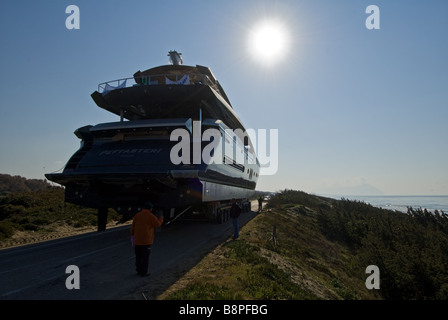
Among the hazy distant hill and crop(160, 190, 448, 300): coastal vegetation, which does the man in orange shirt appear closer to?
crop(160, 190, 448, 300): coastal vegetation

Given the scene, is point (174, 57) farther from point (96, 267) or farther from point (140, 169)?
point (96, 267)

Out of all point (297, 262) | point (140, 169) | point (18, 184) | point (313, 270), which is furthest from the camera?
point (18, 184)

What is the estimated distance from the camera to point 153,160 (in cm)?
966

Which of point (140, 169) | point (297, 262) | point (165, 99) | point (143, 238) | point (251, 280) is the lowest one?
point (297, 262)

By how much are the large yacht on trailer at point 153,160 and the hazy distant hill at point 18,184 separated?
71.6 m

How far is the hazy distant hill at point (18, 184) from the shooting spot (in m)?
71.0

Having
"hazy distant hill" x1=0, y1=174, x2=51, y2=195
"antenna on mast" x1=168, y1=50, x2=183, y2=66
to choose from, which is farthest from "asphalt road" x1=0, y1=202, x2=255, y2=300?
"hazy distant hill" x1=0, y1=174, x2=51, y2=195

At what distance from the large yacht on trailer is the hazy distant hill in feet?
235

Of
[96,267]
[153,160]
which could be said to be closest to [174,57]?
[153,160]

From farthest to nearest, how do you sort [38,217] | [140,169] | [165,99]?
[38,217] → [165,99] → [140,169]

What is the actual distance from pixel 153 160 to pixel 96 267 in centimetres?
398

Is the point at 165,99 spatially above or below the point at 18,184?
above
